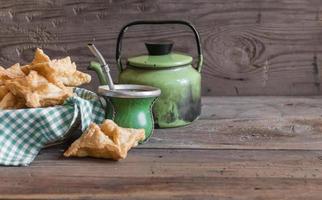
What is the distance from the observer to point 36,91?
0.90 meters

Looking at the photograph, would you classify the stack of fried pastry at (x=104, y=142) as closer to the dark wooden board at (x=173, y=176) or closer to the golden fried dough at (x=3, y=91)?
the dark wooden board at (x=173, y=176)

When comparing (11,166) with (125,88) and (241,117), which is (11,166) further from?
(241,117)

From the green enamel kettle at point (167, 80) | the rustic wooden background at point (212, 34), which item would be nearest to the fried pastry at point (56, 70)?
the green enamel kettle at point (167, 80)

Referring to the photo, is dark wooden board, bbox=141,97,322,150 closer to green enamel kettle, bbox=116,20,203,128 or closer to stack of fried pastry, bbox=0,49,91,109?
green enamel kettle, bbox=116,20,203,128

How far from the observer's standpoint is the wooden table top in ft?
2.38

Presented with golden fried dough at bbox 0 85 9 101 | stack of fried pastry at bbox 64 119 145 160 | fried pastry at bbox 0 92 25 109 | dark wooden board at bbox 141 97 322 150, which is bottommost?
dark wooden board at bbox 141 97 322 150

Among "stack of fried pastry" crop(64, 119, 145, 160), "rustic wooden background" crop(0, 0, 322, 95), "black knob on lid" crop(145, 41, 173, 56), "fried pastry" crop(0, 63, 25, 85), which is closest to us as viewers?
"stack of fried pastry" crop(64, 119, 145, 160)

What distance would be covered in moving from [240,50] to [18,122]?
0.67 m

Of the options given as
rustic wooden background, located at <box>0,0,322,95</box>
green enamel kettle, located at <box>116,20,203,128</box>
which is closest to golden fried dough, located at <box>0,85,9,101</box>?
green enamel kettle, located at <box>116,20,203,128</box>

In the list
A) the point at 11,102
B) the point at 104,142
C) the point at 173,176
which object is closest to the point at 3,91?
the point at 11,102

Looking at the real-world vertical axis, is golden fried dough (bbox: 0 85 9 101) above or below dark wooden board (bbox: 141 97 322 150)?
above

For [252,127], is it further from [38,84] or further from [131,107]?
[38,84]

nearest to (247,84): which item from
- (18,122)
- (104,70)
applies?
(104,70)

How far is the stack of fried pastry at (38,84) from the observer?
893 mm
